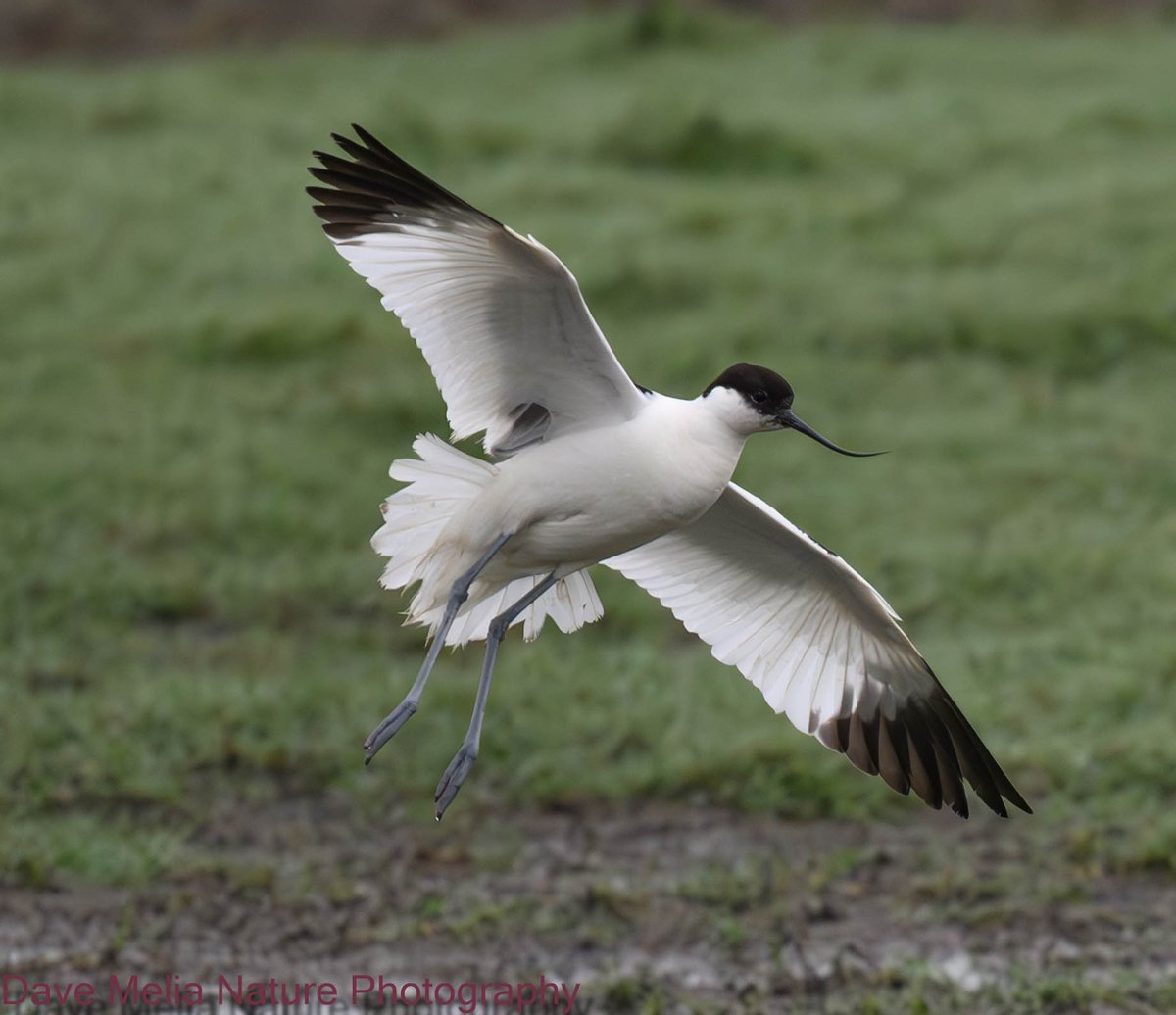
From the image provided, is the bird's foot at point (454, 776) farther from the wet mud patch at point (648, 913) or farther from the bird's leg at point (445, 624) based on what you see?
the wet mud patch at point (648, 913)

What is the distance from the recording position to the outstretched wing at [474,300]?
4.86 metres

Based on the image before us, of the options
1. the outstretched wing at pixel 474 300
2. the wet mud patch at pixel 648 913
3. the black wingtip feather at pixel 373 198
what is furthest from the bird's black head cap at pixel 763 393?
the wet mud patch at pixel 648 913

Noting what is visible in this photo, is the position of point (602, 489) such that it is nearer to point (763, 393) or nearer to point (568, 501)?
point (568, 501)

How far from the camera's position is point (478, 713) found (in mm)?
5172

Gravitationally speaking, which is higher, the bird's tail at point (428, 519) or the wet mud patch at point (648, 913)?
the bird's tail at point (428, 519)

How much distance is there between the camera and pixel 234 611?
823 cm

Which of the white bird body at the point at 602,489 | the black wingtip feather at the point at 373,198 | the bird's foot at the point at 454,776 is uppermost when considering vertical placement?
the black wingtip feather at the point at 373,198

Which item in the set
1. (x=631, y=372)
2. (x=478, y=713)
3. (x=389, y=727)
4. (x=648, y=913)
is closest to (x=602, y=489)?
(x=478, y=713)

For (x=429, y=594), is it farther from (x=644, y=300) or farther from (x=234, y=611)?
(x=644, y=300)

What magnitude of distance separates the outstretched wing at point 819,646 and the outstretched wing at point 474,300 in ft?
2.37


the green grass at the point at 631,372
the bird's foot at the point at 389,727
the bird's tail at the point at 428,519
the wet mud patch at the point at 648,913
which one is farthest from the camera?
the green grass at the point at 631,372

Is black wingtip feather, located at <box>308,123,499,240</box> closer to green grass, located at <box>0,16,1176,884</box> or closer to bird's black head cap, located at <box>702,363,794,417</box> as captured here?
bird's black head cap, located at <box>702,363,794,417</box>

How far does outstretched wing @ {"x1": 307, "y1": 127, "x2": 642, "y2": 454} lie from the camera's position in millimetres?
4855

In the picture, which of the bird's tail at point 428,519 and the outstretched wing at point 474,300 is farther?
the bird's tail at point 428,519
